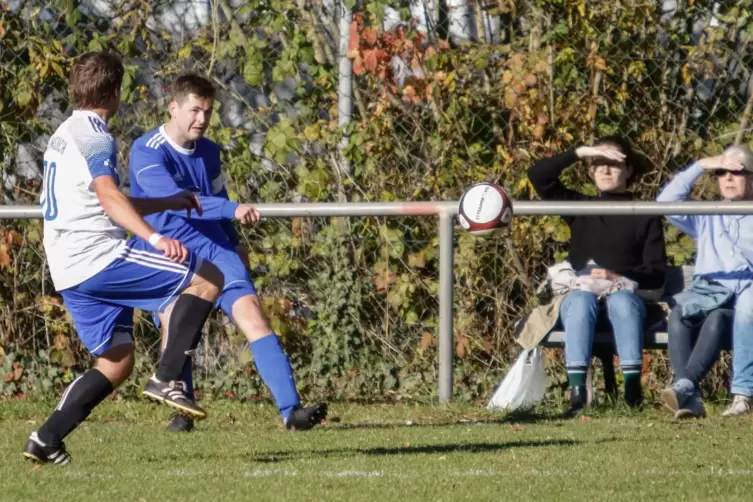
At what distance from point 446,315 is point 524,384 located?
0.61m

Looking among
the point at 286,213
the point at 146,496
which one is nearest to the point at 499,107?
the point at 286,213

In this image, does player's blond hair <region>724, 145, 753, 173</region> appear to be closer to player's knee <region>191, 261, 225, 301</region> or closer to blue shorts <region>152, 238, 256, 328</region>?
blue shorts <region>152, 238, 256, 328</region>

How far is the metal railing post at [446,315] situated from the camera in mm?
8109

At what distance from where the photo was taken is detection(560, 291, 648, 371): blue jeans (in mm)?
7648

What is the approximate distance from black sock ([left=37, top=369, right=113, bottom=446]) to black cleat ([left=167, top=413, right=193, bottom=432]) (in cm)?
164

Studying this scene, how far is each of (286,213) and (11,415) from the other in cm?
198

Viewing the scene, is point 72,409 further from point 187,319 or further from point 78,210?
point 78,210

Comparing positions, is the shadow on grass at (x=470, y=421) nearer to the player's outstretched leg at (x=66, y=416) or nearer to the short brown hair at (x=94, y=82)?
the player's outstretched leg at (x=66, y=416)

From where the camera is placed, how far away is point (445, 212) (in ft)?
26.5

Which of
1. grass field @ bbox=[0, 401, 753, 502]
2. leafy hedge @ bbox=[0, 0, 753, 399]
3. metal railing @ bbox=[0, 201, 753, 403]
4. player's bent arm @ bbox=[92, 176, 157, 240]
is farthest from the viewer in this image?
leafy hedge @ bbox=[0, 0, 753, 399]

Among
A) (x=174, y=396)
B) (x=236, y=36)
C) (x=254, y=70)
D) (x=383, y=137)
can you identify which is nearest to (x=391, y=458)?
(x=174, y=396)

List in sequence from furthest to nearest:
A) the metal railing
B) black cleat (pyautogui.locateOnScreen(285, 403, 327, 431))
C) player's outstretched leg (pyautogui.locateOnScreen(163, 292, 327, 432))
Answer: the metal railing, player's outstretched leg (pyautogui.locateOnScreen(163, 292, 327, 432)), black cleat (pyautogui.locateOnScreen(285, 403, 327, 431))

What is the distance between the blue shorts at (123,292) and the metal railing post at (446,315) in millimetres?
2542

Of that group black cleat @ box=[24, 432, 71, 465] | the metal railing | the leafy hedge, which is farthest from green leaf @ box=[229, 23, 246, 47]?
black cleat @ box=[24, 432, 71, 465]
